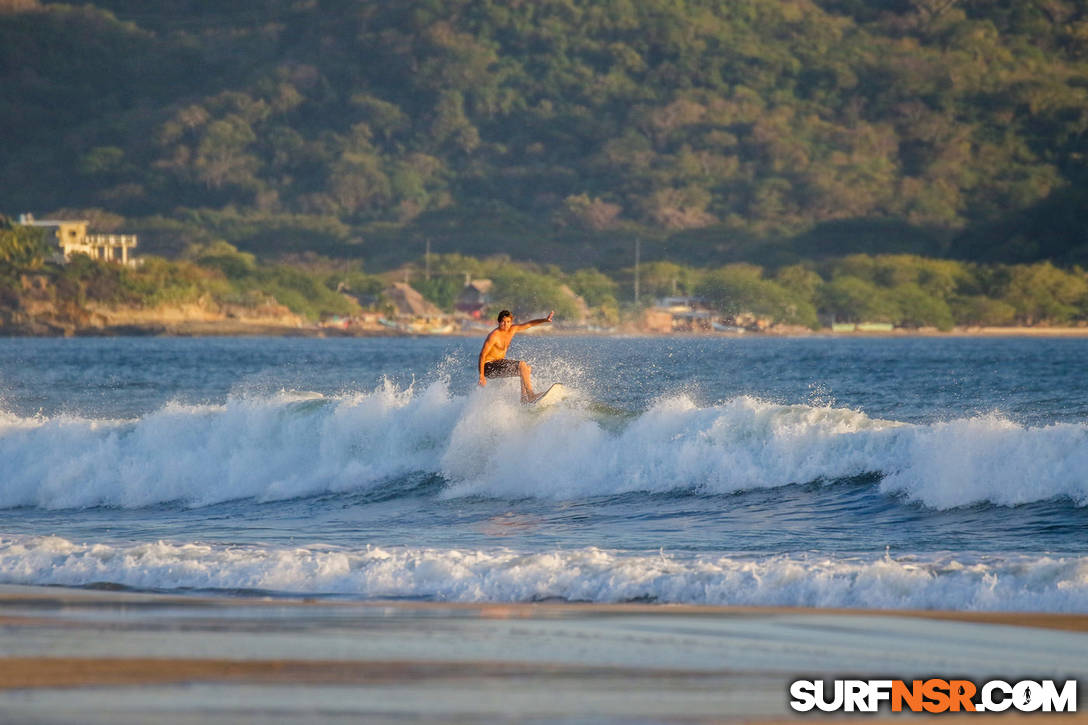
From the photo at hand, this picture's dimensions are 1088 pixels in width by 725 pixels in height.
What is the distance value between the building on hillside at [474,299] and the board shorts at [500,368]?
158512mm

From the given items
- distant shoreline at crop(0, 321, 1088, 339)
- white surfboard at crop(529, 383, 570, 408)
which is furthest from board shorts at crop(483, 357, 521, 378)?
distant shoreline at crop(0, 321, 1088, 339)

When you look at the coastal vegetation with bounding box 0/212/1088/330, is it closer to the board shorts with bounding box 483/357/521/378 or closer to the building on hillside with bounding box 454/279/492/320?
the building on hillside with bounding box 454/279/492/320

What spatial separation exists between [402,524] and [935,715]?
1205cm

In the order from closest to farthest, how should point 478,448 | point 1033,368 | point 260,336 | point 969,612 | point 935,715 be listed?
point 935,715 → point 969,612 → point 478,448 → point 1033,368 → point 260,336

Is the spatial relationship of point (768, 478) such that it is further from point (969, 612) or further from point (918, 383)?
point (918, 383)

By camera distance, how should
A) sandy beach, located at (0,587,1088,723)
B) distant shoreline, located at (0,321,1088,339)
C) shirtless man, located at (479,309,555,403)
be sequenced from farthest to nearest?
distant shoreline, located at (0,321,1088,339) < shirtless man, located at (479,309,555,403) < sandy beach, located at (0,587,1088,723)

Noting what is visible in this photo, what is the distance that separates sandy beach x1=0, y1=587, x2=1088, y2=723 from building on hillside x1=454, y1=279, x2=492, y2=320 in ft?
556

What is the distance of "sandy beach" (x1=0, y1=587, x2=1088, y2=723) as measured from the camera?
9.80 m

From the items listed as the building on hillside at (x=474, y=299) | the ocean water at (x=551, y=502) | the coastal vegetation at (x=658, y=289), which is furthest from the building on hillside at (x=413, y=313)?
the ocean water at (x=551, y=502)

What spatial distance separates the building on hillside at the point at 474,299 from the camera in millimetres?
183125

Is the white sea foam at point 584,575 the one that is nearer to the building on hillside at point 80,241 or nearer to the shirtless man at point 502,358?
A: the shirtless man at point 502,358

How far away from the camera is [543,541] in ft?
59.9

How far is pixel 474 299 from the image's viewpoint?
184500 mm

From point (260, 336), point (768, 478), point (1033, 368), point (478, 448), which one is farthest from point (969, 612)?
point (260, 336)
